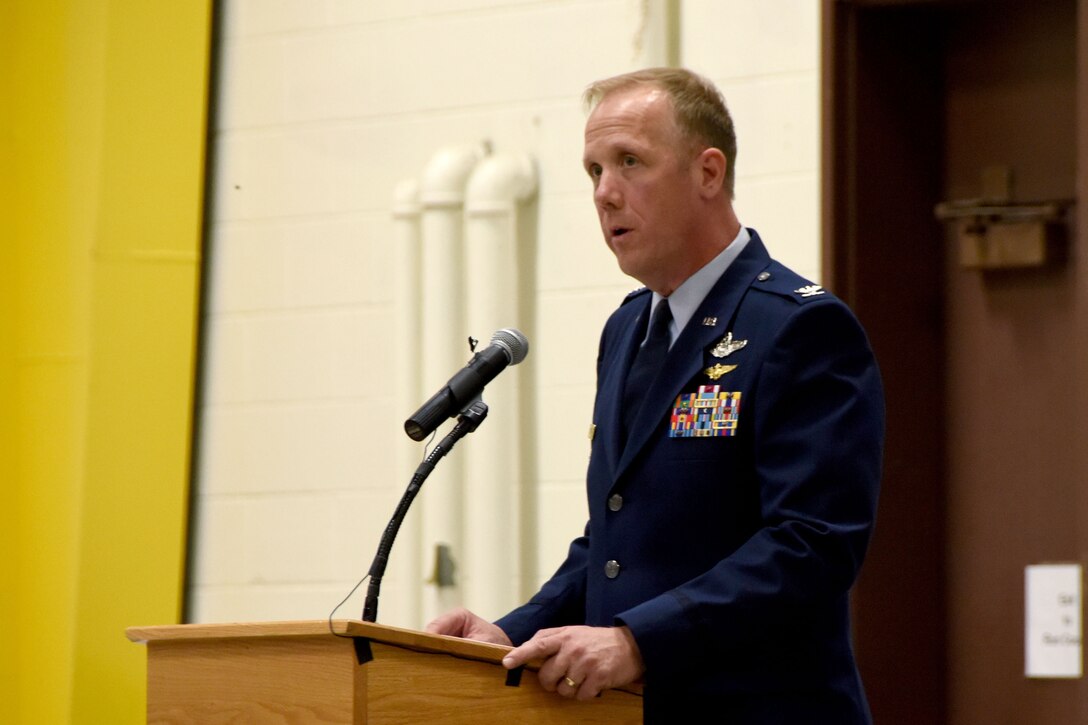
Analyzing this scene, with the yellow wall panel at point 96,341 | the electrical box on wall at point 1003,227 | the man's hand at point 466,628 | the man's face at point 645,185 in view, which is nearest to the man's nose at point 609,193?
the man's face at point 645,185

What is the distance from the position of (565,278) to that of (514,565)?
2.03 feet

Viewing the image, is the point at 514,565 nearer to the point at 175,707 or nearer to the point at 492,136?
the point at 492,136

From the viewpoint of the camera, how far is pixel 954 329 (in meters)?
3.41

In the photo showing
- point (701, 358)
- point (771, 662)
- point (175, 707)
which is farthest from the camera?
point (701, 358)

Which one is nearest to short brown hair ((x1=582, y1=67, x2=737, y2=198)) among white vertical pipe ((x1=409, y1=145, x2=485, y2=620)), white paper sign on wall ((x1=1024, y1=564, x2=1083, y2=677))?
white paper sign on wall ((x1=1024, y1=564, x2=1083, y2=677))

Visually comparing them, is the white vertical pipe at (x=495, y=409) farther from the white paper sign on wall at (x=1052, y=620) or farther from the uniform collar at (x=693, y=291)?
the uniform collar at (x=693, y=291)

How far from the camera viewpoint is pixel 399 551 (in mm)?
3721

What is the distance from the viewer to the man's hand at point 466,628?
84.7 inches

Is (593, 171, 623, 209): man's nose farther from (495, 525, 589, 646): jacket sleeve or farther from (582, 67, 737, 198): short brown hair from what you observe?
(495, 525, 589, 646): jacket sleeve

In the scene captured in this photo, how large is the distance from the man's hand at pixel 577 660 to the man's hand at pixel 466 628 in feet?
0.94

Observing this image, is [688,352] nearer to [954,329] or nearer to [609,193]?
[609,193]

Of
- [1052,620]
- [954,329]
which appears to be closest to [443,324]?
[954,329]

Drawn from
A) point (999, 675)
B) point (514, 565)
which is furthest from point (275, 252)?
point (999, 675)

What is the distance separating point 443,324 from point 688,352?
163 cm
